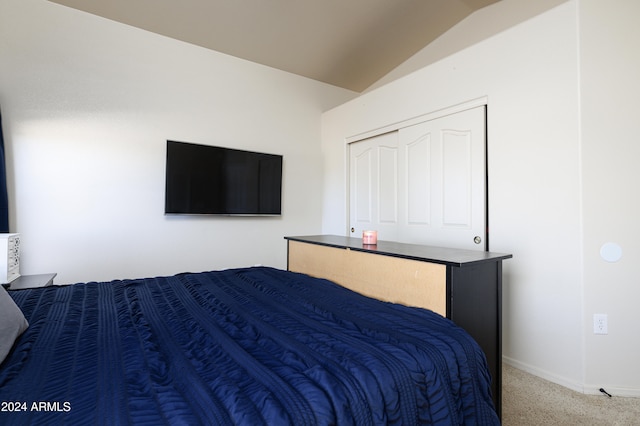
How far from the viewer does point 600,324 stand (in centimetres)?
195

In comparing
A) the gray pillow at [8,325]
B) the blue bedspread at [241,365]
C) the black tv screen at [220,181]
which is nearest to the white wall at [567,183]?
the blue bedspread at [241,365]

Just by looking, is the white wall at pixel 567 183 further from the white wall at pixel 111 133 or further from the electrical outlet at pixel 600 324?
the white wall at pixel 111 133

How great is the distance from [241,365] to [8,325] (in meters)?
0.75

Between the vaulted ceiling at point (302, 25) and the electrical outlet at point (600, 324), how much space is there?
2.96m

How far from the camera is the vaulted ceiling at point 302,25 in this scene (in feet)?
9.37

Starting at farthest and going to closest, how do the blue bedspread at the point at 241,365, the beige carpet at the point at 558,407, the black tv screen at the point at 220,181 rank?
the black tv screen at the point at 220,181
the beige carpet at the point at 558,407
the blue bedspread at the point at 241,365

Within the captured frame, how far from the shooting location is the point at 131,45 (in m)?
2.97

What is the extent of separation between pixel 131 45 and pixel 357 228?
298 centimetres

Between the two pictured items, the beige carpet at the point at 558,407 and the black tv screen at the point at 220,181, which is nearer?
the beige carpet at the point at 558,407

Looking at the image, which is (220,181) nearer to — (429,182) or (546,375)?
(429,182)

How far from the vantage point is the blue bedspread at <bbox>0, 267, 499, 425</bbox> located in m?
0.64

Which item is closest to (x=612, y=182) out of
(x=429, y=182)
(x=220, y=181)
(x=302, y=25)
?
(x=429, y=182)

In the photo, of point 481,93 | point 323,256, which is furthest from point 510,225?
point 323,256

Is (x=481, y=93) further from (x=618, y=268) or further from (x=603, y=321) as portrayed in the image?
(x=603, y=321)
